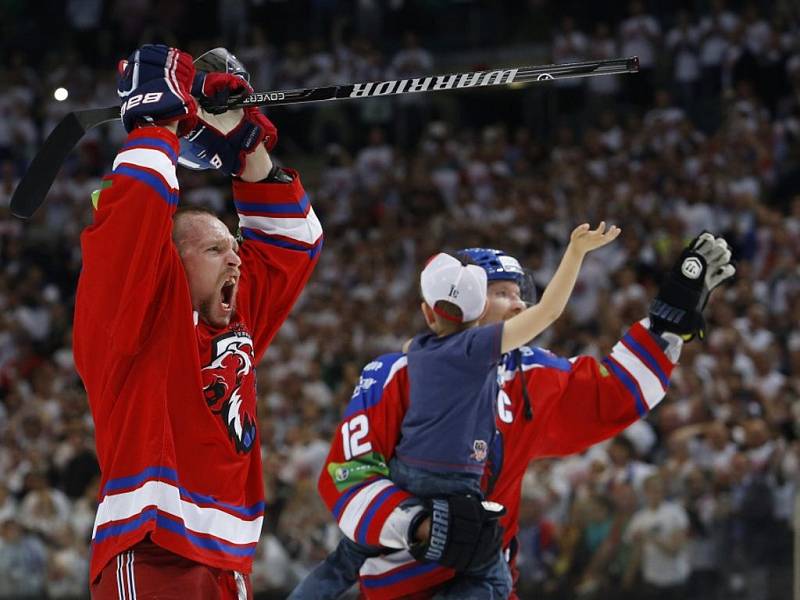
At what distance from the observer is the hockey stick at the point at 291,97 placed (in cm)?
277

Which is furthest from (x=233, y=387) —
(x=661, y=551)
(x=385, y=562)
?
(x=661, y=551)

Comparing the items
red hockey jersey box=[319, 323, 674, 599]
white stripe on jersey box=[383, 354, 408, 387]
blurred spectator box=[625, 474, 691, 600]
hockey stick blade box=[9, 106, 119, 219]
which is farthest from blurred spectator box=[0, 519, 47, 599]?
hockey stick blade box=[9, 106, 119, 219]

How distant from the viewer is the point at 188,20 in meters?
13.0

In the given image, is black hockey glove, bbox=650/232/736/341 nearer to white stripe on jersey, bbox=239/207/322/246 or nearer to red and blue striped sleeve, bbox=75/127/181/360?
white stripe on jersey, bbox=239/207/322/246

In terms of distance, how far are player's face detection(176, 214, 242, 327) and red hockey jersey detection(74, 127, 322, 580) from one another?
45 mm

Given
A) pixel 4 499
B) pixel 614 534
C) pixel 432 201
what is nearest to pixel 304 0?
pixel 432 201

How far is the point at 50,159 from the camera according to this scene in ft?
9.33

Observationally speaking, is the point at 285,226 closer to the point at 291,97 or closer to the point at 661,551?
the point at 291,97

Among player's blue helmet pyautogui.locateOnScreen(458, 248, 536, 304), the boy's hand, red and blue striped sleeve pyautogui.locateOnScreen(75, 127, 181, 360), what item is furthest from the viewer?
player's blue helmet pyautogui.locateOnScreen(458, 248, 536, 304)

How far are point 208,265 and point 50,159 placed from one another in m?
0.42

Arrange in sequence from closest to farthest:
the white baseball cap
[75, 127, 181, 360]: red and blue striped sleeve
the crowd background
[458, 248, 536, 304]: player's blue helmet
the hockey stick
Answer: [75, 127, 181, 360]: red and blue striped sleeve → the hockey stick → the white baseball cap → [458, 248, 536, 304]: player's blue helmet → the crowd background

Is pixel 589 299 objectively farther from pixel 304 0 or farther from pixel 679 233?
pixel 304 0

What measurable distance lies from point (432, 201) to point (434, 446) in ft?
24.5

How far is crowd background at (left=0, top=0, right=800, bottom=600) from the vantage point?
18.8 ft
